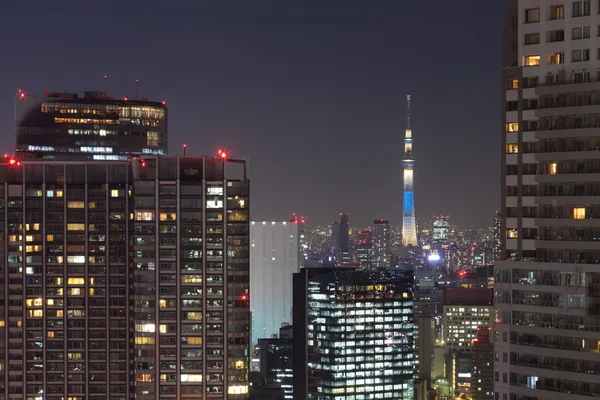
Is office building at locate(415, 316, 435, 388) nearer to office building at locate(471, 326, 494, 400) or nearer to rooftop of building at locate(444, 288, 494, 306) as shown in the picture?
office building at locate(471, 326, 494, 400)

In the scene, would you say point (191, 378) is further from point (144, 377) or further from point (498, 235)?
point (498, 235)

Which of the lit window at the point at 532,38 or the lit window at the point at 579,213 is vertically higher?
the lit window at the point at 532,38

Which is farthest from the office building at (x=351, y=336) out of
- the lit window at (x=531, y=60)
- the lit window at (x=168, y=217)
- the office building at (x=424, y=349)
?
the lit window at (x=531, y=60)

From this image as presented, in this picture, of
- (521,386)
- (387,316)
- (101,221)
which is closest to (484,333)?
(387,316)

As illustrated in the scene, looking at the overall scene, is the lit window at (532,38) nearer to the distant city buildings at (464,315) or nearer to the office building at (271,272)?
the office building at (271,272)

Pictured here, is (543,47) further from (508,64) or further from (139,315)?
(139,315)

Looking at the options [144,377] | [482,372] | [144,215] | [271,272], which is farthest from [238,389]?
[271,272]
